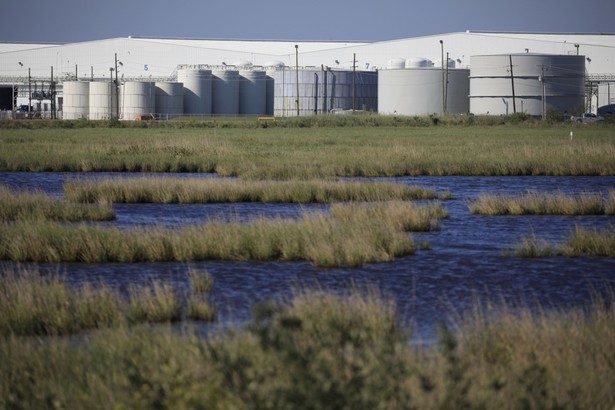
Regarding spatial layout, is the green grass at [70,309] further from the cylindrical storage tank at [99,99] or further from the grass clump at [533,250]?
the cylindrical storage tank at [99,99]

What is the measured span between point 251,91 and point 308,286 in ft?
357

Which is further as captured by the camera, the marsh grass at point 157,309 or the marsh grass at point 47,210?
the marsh grass at point 47,210

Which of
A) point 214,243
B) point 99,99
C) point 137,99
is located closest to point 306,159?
point 214,243

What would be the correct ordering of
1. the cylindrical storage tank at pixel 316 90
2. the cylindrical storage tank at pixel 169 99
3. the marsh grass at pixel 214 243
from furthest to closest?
the cylindrical storage tank at pixel 316 90, the cylindrical storage tank at pixel 169 99, the marsh grass at pixel 214 243

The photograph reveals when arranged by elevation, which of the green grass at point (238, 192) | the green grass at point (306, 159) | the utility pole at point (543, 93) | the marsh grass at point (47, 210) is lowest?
the marsh grass at point (47, 210)

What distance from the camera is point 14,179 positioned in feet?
126

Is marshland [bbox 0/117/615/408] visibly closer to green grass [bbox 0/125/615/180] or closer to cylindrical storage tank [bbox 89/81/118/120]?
green grass [bbox 0/125/615/180]

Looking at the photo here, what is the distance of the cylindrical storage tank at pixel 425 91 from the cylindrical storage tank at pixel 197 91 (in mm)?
21317

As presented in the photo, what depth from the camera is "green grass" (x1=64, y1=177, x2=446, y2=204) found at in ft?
97.5

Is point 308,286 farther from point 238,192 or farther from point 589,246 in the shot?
point 238,192

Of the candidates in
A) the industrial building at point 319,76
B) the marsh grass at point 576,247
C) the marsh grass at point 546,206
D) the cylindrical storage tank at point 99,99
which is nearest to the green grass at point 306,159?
the marsh grass at point 546,206

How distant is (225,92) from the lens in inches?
4771

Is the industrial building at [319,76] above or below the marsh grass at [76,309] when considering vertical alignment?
above

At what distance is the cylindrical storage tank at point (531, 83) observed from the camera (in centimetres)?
10300
